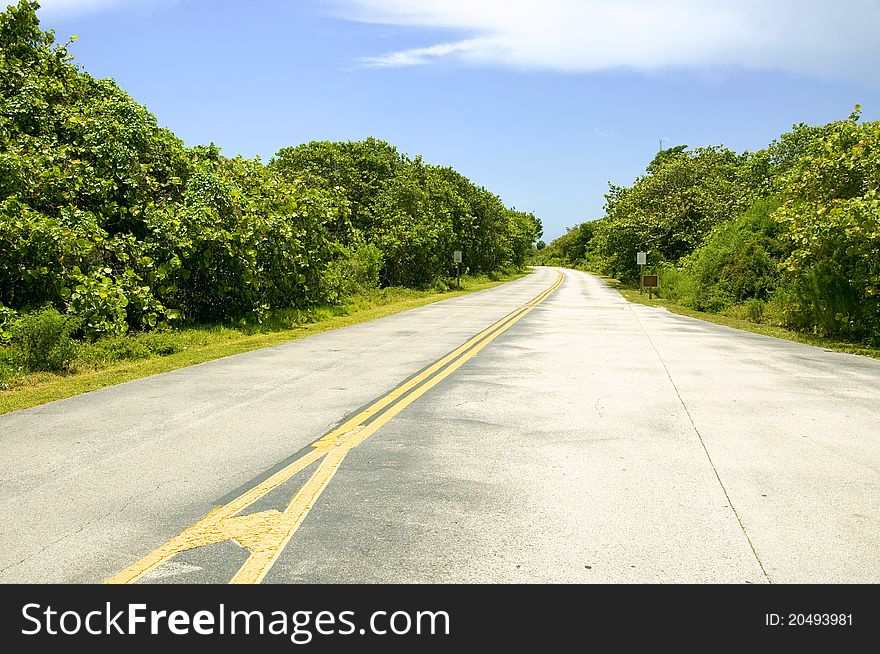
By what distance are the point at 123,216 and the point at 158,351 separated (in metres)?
4.39

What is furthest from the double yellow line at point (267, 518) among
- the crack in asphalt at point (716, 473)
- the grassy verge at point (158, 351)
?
the grassy verge at point (158, 351)

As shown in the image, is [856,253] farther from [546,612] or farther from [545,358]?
[546,612]

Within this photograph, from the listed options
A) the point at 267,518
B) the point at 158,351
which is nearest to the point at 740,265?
the point at 158,351

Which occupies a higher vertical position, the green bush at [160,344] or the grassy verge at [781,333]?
the grassy verge at [781,333]

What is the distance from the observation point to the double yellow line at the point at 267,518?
4.32m

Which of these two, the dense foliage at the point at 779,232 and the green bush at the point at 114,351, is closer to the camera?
the green bush at the point at 114,351

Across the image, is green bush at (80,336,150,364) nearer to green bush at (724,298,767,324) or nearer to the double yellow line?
the double yellow line

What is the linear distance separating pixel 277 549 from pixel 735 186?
5658cm

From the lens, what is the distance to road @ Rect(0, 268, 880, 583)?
4395 millimetres

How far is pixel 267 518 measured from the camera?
16.8 ft

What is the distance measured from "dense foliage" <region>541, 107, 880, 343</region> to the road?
25.3ft

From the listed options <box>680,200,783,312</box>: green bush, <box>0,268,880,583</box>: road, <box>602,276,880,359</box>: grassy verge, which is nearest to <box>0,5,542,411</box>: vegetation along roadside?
<box>0,268,880,583</box>: road

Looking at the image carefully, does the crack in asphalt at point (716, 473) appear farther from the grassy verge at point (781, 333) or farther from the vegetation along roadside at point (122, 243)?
→ the vegetation along roadside at point (122, 243)

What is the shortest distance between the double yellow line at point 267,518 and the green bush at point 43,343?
673cm
